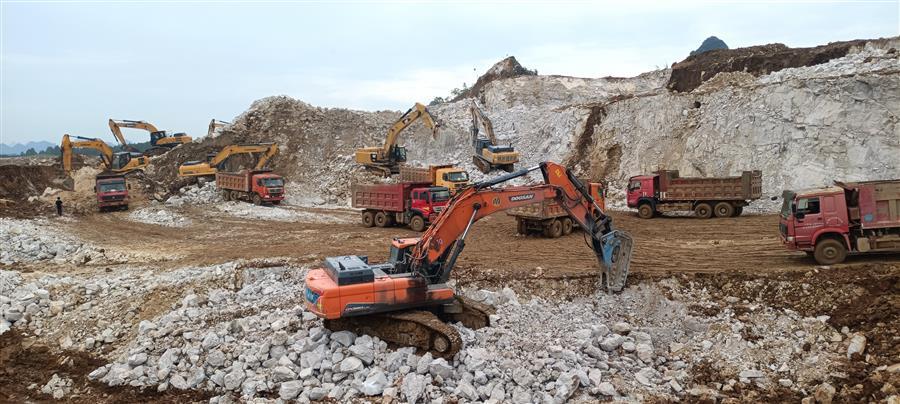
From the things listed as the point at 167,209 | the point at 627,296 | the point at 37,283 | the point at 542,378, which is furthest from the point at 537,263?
the point at 167,209

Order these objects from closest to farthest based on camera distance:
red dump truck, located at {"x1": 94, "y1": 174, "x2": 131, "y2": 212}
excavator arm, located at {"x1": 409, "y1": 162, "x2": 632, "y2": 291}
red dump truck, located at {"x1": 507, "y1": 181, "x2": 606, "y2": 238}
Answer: excavator arm, located at {"x1": 409, "y1": 162, "x2": 632, "y2": 291} → red dump truck, located at {"x1": 507, "y1": 181, "x2": 606, "y2": 238} → red dump truck, located at {"x1": 94, "y1": 174, "x2": 131, "y2": 212}

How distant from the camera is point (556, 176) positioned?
12.1 meters

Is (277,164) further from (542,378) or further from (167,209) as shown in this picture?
(542,378)

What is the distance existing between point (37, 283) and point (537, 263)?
13.2 metres

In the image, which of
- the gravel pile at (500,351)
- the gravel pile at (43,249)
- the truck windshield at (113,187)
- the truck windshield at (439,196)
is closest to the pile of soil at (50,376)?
the gravel pile at (500,351)

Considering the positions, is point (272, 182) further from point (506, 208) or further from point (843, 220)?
point (843, 220)

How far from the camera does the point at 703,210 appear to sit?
2309 centimetres

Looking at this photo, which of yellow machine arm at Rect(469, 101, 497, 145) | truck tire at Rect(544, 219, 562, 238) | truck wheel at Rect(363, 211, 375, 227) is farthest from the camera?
yellow machine arm at Rect(469, 101, 497, 145)

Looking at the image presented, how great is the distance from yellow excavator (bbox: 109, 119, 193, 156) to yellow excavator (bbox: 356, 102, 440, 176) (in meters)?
17.7

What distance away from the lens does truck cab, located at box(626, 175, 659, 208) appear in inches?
939

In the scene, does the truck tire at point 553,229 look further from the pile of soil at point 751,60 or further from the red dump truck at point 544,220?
the pile of soil at point 751,60

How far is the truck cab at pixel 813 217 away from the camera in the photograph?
13.1 metres

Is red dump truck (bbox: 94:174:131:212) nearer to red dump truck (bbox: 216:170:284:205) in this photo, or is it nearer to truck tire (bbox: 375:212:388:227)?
red dump truck (bbox: 216:170:284:205)

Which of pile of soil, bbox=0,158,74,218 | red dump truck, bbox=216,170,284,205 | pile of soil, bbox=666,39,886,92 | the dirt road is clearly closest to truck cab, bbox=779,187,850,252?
the dirt road
